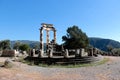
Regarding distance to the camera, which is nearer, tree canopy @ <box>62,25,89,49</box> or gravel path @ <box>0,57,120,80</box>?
gravel path @ <box>0,57,120,80</box>

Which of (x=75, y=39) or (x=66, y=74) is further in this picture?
(x=75, y=39)

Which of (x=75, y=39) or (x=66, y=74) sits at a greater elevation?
(x=75, y=39)

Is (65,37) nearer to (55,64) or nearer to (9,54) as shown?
(9,54)

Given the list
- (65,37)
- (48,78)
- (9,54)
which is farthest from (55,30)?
(48,78)

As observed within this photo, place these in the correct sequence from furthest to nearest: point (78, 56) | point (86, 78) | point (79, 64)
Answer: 1. point (78, 56)
2. point (79, 64)
3. point (86, 78)

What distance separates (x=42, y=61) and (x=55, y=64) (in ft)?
8.74

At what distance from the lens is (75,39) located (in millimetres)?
74375

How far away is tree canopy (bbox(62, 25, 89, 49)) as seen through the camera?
71.8 metres

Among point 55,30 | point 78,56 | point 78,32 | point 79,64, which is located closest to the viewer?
point 79,64

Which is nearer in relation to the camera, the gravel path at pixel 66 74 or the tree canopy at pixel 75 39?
the gravel path at pixel 66 74

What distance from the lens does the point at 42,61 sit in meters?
29.2

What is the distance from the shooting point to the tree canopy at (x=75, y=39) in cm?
7175

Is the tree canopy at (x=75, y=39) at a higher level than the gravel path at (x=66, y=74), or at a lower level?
higher

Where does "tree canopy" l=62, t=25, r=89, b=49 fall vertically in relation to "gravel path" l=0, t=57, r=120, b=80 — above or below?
above
